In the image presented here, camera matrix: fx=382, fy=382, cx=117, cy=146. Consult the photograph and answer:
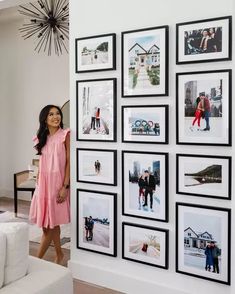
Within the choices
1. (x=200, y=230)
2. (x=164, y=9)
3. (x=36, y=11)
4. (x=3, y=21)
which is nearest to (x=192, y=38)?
(x=164, y=9)

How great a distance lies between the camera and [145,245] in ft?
9.58

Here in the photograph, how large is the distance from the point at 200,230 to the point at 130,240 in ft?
1.97

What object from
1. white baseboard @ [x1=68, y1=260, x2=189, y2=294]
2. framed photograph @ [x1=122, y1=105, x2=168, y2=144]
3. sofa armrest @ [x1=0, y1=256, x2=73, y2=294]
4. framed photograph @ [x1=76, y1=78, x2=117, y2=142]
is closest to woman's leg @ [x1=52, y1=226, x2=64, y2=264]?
white baseboard @ [x1=68, y1=260, x2=189, y2=294]

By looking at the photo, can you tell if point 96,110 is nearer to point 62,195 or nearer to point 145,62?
point 145,62

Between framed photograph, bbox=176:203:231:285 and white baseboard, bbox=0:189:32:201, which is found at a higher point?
framed photograph, bbox=176:203:231:285

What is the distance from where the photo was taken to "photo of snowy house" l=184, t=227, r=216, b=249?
2.63m

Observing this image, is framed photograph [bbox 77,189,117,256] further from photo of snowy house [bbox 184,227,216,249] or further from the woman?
the woman

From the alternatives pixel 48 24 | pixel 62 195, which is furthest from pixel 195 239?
pixel 48 24

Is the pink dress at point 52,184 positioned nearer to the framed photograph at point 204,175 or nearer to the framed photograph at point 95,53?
the framed photograph at point 95,53

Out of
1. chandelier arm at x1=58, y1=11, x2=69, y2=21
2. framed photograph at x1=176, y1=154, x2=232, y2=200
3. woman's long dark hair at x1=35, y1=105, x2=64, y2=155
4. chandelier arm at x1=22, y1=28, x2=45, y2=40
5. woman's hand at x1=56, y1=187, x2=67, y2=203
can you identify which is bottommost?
woman's hand at x1=56, y1=187, x2=67, y2=203

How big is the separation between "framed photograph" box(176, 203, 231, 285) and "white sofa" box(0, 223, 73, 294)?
105 centimetres

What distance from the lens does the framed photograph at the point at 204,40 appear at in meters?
2.47

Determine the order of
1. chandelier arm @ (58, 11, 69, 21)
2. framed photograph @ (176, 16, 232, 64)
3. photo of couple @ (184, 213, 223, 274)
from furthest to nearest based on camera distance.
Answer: chandelier arm @ (58, 11, 69, 21), photo of couple @ (184, 213, 223, 274), framed photograph @ (176, 16, 232, 64)

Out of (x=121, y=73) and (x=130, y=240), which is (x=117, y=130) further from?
(x=130, y=240)
